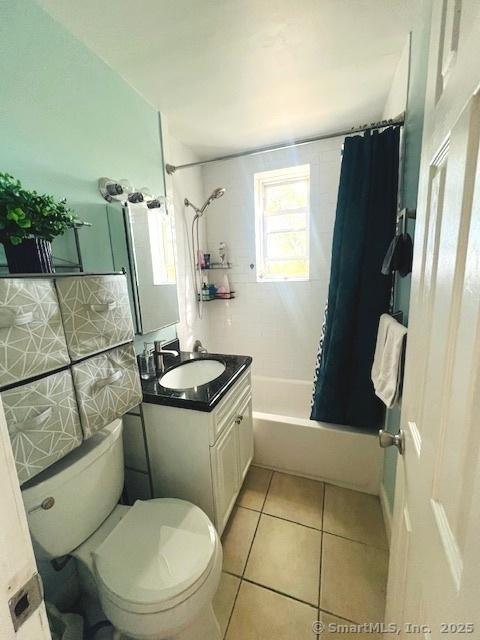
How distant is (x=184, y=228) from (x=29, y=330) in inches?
67.4

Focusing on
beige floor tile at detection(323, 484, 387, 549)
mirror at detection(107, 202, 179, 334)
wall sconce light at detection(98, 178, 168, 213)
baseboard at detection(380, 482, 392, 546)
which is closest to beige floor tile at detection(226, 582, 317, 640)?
beige floor tile at detection(323, 484, 387, 549)

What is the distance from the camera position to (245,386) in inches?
61.6

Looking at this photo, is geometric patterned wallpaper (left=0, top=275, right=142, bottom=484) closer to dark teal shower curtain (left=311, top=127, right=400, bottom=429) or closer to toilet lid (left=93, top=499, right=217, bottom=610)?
toilet lid (left=93, top=499, right=217, bottom=610)

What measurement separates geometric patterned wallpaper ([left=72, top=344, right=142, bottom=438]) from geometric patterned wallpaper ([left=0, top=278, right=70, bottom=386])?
10cm

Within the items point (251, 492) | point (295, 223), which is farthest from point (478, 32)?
point (295, 223)

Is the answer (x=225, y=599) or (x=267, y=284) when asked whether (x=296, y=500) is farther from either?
(x=267, y=284)

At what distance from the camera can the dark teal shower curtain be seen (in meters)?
1.43

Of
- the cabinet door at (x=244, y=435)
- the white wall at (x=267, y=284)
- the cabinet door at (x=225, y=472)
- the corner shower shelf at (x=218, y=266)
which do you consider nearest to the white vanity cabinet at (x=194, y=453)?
the cabinet door at (x=225, y=472)

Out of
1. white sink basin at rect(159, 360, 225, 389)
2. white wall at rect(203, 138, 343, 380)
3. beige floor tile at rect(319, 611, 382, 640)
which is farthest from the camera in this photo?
white wall at rect(203, 138, 343, 380)

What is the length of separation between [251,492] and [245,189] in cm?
249

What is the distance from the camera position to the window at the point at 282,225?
2.45 metres

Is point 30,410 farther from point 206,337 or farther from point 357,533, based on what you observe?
point 206,337

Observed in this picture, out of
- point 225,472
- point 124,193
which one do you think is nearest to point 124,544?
point 225,472

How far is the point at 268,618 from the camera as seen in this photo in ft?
3.52
